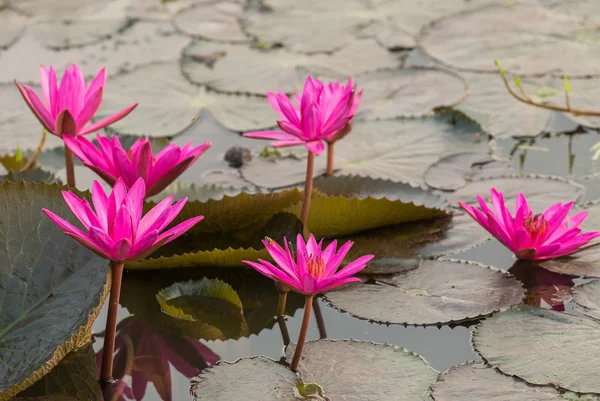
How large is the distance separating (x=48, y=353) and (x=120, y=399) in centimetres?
18

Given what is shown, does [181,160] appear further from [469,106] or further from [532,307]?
[469,106]

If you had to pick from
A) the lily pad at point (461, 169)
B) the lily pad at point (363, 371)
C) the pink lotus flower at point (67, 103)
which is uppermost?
the pink lotus flower at point (67, 103)

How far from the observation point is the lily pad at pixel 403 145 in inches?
87.6

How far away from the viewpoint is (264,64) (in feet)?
9.43

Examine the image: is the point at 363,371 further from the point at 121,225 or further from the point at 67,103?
the point at 67,103

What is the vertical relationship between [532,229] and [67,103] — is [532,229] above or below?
below

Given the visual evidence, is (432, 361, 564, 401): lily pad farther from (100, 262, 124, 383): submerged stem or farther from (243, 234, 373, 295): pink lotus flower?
(100, 262, 124, 383): submerged stem

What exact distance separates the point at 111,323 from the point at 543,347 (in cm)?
77

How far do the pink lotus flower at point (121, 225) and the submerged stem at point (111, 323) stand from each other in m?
0.05

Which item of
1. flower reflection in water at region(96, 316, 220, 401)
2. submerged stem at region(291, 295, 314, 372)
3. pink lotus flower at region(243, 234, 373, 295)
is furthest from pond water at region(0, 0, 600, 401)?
pink lotus flower at region(243, 234, 373, 295)

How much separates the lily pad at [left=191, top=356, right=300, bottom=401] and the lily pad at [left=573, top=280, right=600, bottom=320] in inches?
23.4

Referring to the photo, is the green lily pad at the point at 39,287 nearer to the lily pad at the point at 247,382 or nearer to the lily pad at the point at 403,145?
the lily pad at the point at 247,382

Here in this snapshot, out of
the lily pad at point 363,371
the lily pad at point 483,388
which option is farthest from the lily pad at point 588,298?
the lily pad at point 363,371

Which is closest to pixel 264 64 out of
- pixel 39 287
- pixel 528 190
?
pixel 528 190
